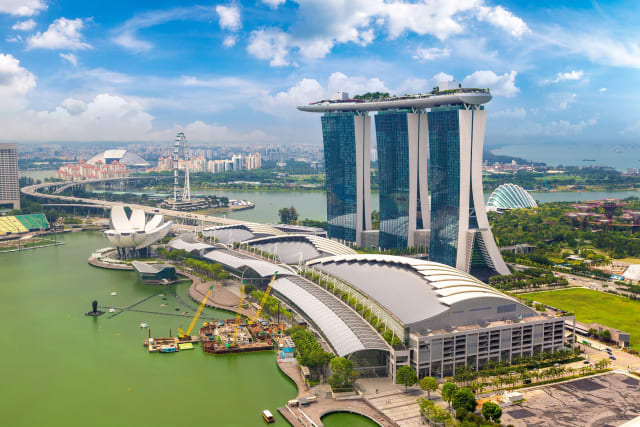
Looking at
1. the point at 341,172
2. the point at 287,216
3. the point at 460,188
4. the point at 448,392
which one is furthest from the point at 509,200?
the point at 448,392

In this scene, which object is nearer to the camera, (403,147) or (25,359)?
(25,359)

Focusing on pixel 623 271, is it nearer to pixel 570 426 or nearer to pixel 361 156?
pixel 361 156

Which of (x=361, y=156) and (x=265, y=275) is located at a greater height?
(x=361, y=156)

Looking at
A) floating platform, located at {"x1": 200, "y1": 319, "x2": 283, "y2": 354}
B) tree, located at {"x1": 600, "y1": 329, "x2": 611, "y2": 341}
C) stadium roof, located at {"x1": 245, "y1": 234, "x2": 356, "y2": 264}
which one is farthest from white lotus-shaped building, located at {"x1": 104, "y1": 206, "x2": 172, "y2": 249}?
tree, located at {"x1": 600, "y1": 329, "x2": 611, "y2": 341}

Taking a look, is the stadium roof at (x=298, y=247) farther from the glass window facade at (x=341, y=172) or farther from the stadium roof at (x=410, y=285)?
the glass window facade at (x=341, y=172)

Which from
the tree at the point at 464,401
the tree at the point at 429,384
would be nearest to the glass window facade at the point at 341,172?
the tree at the point at 429,384

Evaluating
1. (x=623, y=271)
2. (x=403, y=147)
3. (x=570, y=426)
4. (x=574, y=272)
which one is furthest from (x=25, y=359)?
(x=623, y=271)

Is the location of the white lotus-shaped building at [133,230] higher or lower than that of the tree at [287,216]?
higher
